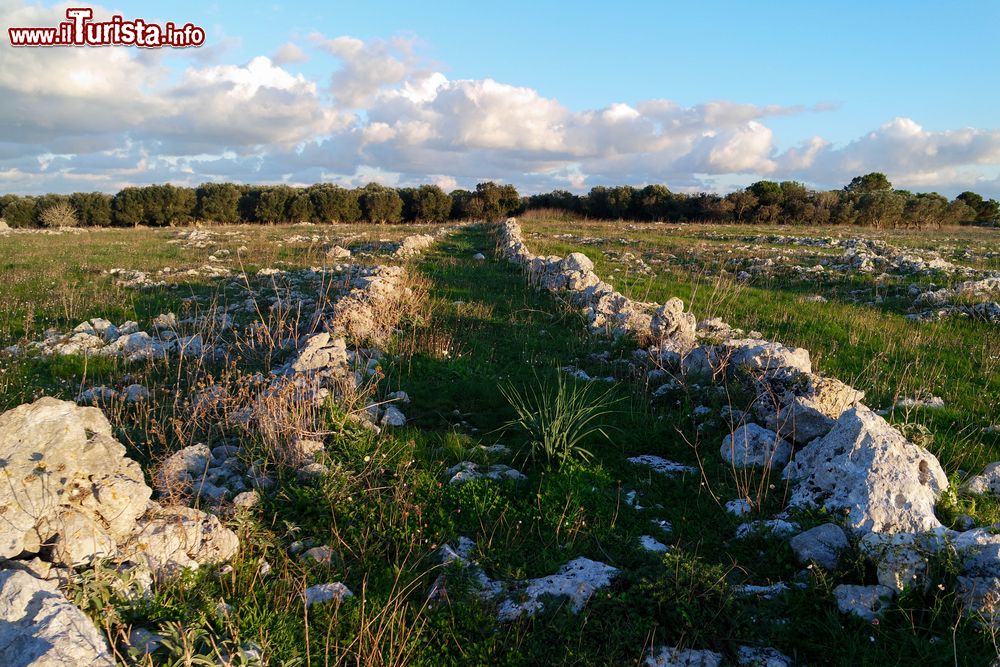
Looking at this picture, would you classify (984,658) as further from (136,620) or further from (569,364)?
(569,364)

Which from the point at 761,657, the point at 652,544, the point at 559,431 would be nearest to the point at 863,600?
the point at 761,657

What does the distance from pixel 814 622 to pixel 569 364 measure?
5.57 meters

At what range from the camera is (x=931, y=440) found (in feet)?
19.1

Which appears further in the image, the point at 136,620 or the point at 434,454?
the point at 434,454

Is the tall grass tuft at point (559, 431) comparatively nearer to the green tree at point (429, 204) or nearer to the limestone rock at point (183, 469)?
the limestone rock at point (183, 469)

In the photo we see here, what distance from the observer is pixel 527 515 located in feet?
16.3

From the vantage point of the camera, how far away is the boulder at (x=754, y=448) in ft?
18.4

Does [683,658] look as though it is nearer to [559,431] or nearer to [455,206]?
[559,431]

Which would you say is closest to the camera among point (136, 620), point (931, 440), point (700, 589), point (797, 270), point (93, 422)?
point (136, 620)

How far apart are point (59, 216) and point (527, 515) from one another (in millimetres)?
50477

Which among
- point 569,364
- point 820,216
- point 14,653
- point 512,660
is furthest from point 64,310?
point 820,216

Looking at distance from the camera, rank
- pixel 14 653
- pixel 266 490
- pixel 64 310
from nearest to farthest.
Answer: pixel 14 653 < pixel 266 490 < pixel 64 310

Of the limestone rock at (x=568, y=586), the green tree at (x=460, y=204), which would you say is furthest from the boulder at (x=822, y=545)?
the green tree at (x=460, y=204)

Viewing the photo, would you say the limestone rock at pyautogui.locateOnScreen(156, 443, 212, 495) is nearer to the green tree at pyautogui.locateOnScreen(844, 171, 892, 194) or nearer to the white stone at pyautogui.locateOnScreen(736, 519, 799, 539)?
the white stone at pyautogui.locateOnScreen(736, 519, 799, 539)
